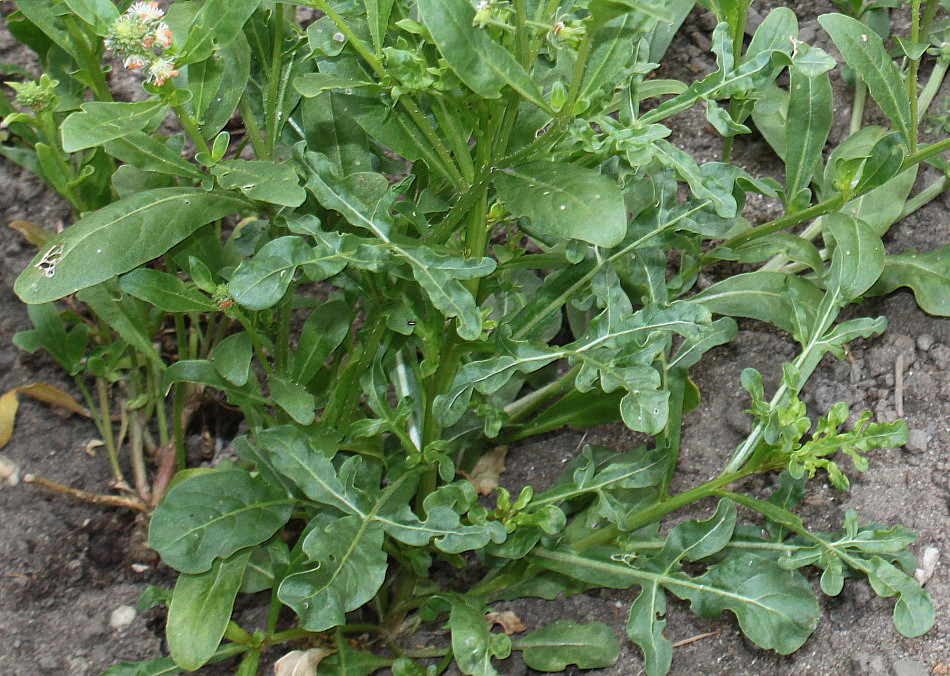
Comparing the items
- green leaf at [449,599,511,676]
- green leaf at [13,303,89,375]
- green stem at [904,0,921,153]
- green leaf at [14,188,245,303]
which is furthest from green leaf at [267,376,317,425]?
green stem at [904,0,921,153]

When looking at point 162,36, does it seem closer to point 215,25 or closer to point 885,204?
point 215,25

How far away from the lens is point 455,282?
1.39 meters

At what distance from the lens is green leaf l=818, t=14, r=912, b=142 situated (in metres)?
1.62

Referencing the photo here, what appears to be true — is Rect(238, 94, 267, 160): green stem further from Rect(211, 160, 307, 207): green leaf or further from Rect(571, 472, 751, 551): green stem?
Rect(571, 472, 751, 551): green stem

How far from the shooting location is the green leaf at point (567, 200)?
127 cm

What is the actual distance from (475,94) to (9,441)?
1.36m

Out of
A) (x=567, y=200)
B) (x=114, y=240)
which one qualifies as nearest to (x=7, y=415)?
(x=114, y=240)

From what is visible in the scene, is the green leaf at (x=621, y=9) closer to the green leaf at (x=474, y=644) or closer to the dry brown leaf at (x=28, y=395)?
the green leaf at (x=474, y=644)

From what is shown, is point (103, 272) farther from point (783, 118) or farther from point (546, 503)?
point (783, 118)

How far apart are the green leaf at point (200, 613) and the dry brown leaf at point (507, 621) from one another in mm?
483

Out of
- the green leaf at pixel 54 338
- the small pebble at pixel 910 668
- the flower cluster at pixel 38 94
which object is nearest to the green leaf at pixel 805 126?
the small pebble at pixel 910 668

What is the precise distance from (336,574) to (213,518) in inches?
11.1

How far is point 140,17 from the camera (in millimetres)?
1284

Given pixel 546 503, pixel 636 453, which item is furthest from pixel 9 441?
pixel 636 453
